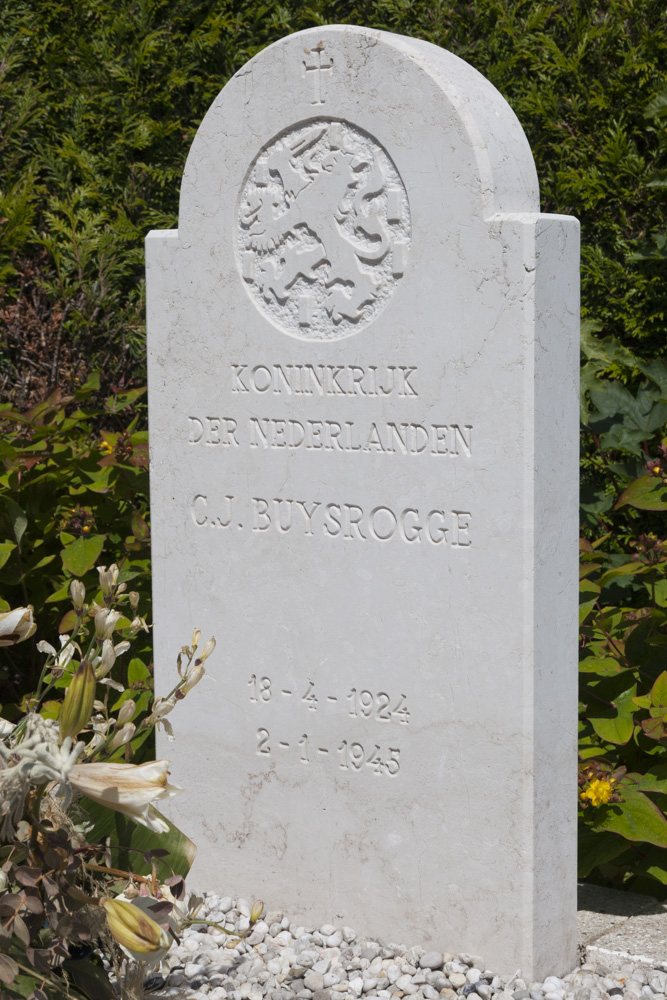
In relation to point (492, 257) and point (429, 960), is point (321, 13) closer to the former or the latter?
point (492, 257)

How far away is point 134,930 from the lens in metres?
1.39

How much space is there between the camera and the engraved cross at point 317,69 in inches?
104

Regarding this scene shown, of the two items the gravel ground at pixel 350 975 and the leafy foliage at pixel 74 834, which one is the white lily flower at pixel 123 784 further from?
the gravel ground at pixel 350 975

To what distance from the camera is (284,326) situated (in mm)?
2787

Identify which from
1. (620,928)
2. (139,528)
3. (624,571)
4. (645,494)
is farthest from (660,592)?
(139,528)

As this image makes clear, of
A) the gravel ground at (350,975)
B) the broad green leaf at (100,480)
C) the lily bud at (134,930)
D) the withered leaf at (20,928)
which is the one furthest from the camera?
the broad green leaf at (100,480)

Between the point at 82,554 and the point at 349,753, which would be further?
the point at 82,554

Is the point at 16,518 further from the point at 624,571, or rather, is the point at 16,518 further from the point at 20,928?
the point at 20,928

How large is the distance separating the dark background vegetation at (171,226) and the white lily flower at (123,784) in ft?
5.43

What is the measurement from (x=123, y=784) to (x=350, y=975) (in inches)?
53.6

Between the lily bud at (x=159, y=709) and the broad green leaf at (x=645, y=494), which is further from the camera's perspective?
the broad green leaf at (x=645, y=494)

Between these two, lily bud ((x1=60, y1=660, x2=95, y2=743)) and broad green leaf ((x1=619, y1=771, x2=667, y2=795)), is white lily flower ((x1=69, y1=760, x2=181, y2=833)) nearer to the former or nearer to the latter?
lily bud ((x1=60, y1=660, x2=95, y2=743))

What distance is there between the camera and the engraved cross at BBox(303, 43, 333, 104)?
2645 millimetres

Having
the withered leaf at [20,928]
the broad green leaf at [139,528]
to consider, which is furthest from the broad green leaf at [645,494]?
the withered leaf at [20,928]
